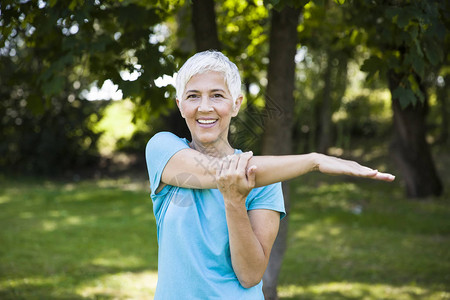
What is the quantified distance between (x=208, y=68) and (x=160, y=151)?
0.37 m

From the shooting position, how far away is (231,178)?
5.47 feet

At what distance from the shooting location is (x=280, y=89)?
14.3ft

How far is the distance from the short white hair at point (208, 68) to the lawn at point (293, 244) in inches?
178

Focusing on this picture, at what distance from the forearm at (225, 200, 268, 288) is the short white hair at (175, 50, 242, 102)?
1.59 feet

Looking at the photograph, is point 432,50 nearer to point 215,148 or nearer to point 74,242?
point 215,148

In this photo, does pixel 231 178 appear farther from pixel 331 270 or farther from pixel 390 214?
pixel 390 214

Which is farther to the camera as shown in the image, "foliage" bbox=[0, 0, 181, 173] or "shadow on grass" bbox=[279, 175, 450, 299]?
"shadow on grass" bbox=[279, 175, 450, 299]

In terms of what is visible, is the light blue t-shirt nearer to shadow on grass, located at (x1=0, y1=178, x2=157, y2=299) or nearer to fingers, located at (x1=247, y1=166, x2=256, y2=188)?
fingers, located at (x1=247, y1=166, x2=256, y2=188)

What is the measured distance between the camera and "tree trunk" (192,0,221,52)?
418 centimetres

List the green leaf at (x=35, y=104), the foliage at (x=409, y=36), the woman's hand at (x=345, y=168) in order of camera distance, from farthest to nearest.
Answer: the green leaf at (x=35, y=104) → the foliage at (x=409, y=36) → the woman's hand at (x=345, y=168)

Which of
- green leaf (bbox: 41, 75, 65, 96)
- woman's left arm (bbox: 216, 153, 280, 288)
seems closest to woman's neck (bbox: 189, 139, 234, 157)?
woman's left arm (bbox: 216, 153, 280, 288)

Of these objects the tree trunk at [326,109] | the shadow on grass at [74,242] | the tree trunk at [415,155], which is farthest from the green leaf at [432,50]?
the tree trunk at [326,109]

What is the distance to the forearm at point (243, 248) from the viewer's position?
68.6 inches

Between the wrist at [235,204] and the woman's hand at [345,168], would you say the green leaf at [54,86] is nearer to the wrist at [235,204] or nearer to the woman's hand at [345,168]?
the wrist at [235,204]
